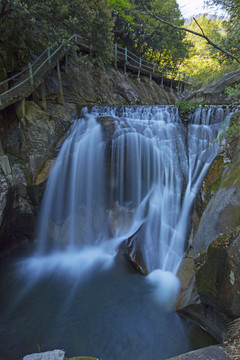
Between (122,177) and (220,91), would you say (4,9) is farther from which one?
(220,91)

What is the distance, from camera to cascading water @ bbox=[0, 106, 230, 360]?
392cm

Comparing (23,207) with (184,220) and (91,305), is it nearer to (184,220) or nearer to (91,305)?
(91,305)

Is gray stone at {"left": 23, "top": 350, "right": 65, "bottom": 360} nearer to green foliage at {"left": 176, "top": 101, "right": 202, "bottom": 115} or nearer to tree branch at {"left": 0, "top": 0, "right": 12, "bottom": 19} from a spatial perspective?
green foliage at {"left": 176, "top": 101, "right": 202, "bottom": 115}

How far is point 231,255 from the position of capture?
2.68 m

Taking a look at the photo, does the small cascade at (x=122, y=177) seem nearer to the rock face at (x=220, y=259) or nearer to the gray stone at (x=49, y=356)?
the rock face at (x=220, y=259)

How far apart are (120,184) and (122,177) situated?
271mm

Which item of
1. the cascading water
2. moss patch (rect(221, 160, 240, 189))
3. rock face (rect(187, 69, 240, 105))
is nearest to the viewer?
moss patch (rect(221, 160, 240, 189))

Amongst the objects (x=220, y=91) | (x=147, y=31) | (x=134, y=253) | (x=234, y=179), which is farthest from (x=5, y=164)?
(x=147, y=31)

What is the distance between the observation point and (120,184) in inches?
284

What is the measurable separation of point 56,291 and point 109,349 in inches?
80.4

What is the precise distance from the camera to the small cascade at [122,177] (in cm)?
638

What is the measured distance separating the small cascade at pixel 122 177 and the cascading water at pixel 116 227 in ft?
0.12

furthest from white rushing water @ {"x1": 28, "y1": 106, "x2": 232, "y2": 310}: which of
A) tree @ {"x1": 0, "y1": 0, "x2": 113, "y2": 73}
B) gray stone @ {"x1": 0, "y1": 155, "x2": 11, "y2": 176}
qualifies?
tree @ {"x1": 0, "y1": 0, "x2": 113, "y2": 73}

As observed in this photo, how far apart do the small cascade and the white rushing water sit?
0.03 m
